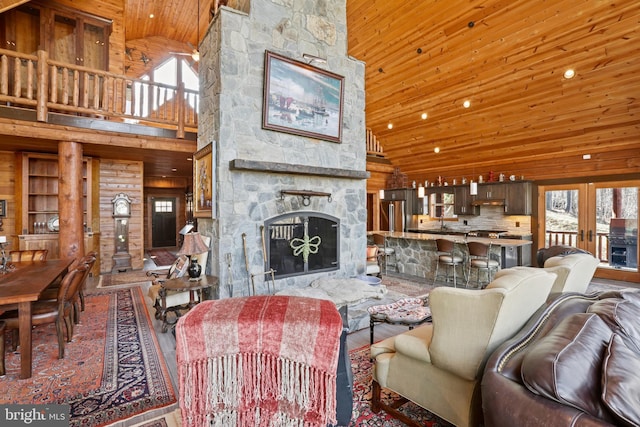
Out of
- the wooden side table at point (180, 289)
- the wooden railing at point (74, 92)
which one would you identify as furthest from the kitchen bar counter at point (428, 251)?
the wooden railing at point (74, 92)

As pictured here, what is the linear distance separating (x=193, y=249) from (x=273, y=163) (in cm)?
139

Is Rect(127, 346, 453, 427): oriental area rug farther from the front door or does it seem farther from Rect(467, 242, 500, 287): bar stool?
the front door

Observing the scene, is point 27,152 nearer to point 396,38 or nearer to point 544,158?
point 396,38

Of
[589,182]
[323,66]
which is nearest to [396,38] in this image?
[323,66]

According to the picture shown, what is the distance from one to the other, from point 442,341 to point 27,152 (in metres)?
7.95

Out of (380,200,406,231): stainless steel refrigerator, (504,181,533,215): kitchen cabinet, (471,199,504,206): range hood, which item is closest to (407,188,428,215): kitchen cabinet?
(380,200,406,231): stainless steel refrigerator

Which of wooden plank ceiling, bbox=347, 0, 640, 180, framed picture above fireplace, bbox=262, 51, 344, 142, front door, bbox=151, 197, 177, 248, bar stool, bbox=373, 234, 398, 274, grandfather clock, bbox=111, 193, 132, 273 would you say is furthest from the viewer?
front door, bbox=151, 197, 177, 248

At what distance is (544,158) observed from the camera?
7.22 metres

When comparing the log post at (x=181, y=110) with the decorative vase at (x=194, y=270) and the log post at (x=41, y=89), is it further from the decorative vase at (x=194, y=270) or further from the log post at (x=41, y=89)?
the decorative vase at (x=194, y=270)

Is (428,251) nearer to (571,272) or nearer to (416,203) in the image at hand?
(416,203)

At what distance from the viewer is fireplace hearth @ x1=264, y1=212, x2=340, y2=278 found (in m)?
4.08

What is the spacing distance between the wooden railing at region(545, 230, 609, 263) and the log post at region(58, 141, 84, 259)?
9952mm

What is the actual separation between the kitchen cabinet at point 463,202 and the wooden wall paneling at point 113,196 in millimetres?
8338

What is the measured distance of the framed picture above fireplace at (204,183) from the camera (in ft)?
12.6
